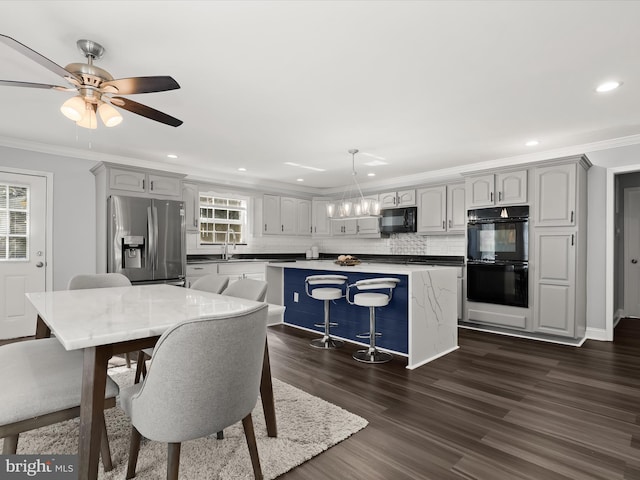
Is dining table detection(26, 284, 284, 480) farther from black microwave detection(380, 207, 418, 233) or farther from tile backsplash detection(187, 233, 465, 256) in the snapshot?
black microwave detection(380, 207, 418, 233)

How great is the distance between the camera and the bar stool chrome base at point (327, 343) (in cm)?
399

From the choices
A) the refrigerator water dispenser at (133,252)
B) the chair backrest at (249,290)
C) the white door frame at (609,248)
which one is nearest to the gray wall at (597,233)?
the white door frame at (609,248)

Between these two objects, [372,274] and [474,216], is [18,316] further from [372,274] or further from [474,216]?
[474,216]

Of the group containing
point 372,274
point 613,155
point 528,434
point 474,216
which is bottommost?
point 528,434

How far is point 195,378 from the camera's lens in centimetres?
131

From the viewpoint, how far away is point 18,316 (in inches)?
168

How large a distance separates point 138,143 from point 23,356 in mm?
3229

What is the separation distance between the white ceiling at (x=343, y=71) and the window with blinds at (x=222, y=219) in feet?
6.06

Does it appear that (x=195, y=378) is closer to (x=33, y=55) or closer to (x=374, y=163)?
(x=33, y=55)

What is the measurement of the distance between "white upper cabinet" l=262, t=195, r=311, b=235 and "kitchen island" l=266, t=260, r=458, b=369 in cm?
227

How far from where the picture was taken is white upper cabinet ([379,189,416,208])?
605 cm

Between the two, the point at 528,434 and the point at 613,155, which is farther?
the point at 613,155

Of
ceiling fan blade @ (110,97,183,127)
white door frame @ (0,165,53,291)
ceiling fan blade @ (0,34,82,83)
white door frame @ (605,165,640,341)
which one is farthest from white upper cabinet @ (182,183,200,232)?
white door frame @ (605,165,640,341)

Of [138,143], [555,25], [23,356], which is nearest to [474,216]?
[555,25]
